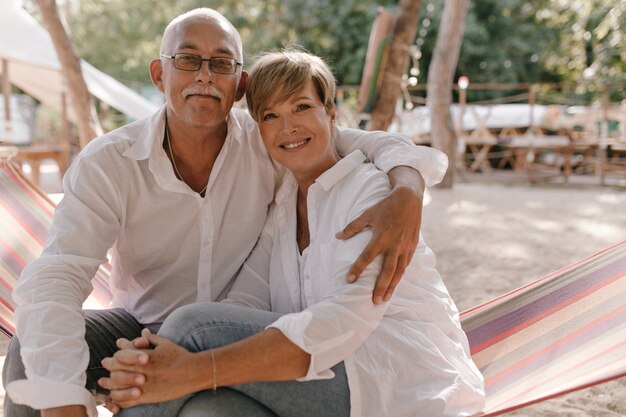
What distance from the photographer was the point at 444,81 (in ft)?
29.5

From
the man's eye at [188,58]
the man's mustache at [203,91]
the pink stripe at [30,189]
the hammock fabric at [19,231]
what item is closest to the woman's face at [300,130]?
the man's mustache at [203,91]

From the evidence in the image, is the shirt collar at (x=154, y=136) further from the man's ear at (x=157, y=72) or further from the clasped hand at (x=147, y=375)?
the clasped hand at (x=147, y=375)

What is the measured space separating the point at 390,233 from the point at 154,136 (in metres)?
0.80

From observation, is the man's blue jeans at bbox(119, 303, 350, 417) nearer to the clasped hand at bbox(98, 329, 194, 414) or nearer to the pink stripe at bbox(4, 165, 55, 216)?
the clasped hand at bbox(98, 329, 194, 414)

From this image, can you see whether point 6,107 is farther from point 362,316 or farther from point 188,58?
point 362,316

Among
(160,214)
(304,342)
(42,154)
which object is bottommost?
(42,154)

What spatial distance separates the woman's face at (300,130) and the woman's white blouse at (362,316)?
0.08m

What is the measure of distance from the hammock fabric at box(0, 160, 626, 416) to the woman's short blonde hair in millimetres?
843

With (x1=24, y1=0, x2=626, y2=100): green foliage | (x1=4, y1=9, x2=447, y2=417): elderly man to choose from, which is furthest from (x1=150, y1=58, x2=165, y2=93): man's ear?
(x1=24, y1=0, x2=626, y2=100): green foliage

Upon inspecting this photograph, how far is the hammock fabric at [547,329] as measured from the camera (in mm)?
1578

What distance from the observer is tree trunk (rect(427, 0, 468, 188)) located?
866 centimetres

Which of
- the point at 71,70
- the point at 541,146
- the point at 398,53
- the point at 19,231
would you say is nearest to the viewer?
the point at 19,231

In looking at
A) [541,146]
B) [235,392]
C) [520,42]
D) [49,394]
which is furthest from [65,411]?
[520,42]

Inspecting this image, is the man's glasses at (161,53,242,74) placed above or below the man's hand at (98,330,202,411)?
above
